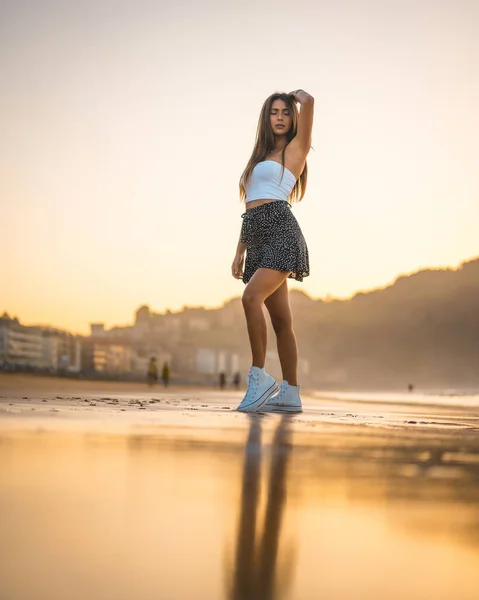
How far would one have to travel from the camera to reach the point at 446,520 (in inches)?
56.7

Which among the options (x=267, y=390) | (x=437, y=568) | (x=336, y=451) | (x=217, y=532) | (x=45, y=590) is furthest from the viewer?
(x=267, y=390)

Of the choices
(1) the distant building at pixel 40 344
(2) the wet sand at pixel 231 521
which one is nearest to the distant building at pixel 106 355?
(1) the distant building at pixel 40 344

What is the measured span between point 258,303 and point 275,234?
0.46m

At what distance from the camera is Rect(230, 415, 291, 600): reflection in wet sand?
3.15 feet

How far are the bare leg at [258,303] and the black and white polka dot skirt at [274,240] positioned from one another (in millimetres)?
66

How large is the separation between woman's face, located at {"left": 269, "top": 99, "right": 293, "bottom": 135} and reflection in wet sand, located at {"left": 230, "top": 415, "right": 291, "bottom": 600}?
146 inches

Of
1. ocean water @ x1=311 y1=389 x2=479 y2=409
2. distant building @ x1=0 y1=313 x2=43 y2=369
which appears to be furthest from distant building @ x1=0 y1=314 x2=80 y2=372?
ocean water @ x1=311 y1=389 x2=479 y2=409

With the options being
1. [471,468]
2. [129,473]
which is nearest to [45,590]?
[129,473]

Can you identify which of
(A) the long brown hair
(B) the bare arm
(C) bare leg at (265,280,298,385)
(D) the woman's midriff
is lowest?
(C) bare leg at (265,280,298,385)

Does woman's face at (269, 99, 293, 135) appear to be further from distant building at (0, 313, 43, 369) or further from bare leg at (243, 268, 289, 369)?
distant building at (0, 313, 43, 369)

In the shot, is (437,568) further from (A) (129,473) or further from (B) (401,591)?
(A) (129,473)

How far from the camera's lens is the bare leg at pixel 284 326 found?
570cm

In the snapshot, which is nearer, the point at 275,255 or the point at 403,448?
the point at 403,448

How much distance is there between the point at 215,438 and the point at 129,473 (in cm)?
102
